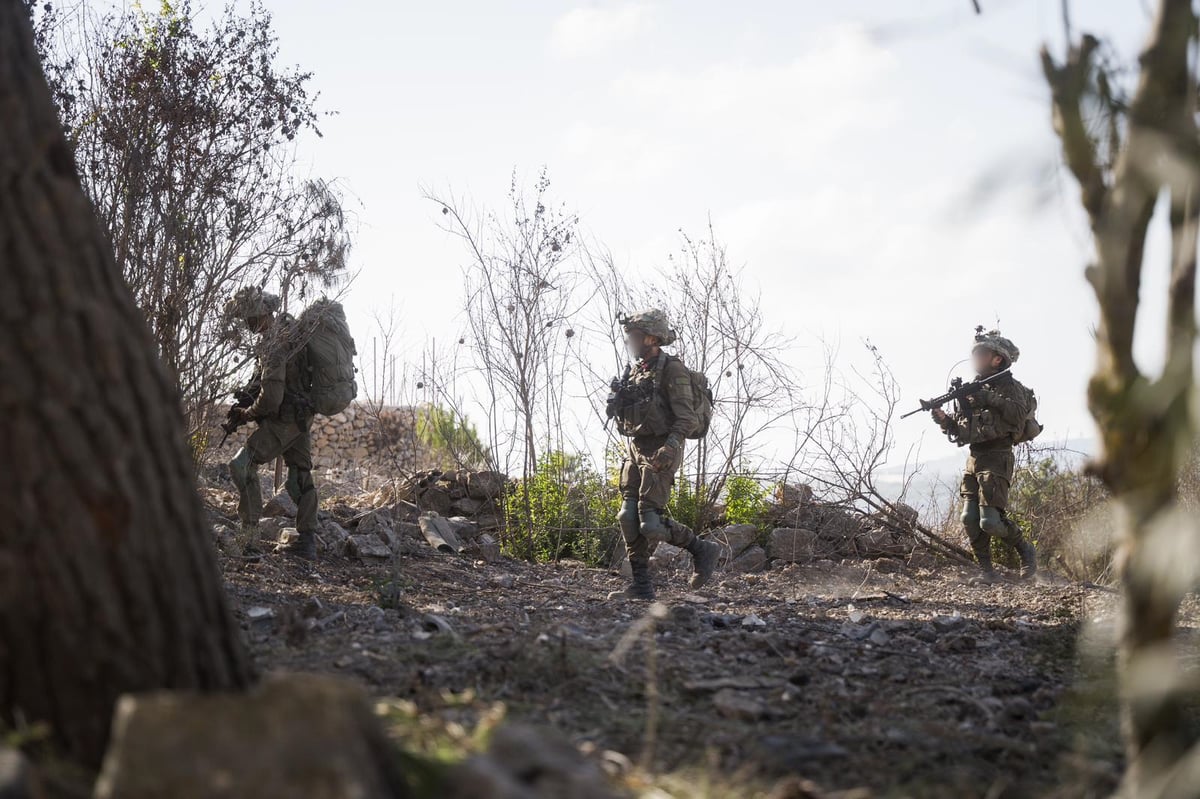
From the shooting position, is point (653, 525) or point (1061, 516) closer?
point (653, 525)

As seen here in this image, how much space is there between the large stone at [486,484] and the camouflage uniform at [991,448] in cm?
404

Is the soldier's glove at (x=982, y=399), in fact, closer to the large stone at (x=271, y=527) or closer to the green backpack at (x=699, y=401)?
the green backpack at (x=699, y=401)

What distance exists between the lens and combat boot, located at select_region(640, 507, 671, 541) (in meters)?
7.23

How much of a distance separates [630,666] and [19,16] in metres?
2.79

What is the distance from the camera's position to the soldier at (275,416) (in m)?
7.37

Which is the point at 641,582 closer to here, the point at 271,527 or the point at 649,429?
the point at 649,429

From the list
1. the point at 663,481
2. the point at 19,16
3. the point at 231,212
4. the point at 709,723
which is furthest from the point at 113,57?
the point at 709,723

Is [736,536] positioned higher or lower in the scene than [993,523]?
lower

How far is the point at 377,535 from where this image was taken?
860 cm

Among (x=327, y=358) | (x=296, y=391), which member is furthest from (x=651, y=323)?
(x=296, y=391)

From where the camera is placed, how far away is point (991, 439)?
838cm

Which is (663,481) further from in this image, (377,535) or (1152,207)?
(1152,207)

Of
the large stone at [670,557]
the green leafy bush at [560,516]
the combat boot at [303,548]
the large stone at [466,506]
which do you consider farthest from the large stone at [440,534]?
the large stone at [670,557]

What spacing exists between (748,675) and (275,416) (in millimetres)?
4709
